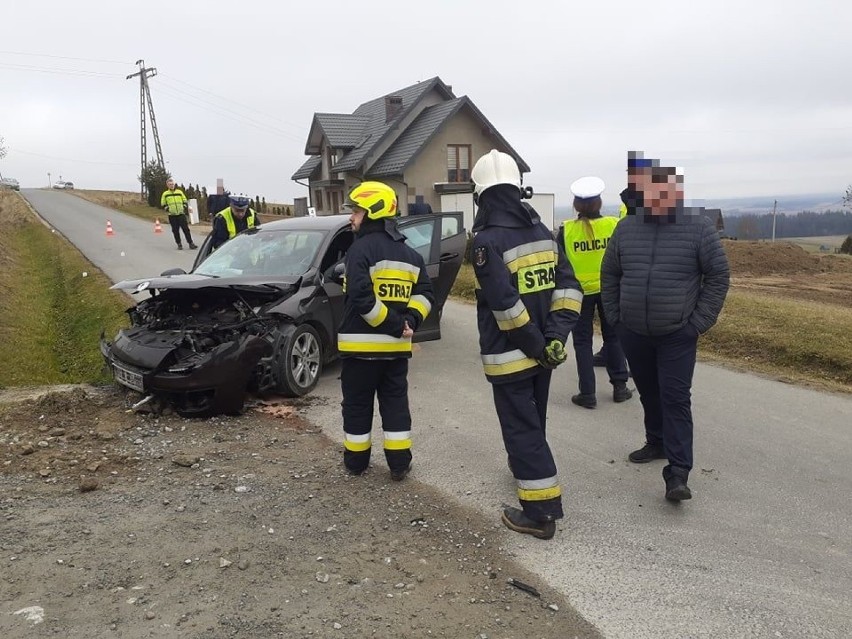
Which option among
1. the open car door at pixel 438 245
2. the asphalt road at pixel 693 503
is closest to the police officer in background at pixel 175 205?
the open car door at pixel 438 245

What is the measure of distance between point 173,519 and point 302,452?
1.16 metres

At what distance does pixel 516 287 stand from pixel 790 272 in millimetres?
16979

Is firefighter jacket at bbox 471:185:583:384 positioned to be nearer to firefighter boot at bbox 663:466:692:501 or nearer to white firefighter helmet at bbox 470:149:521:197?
white firefighter helmet at bbox 470:149:521:197

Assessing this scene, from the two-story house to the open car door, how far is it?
72.9 ft

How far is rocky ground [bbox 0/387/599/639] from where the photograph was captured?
2725 millimetres

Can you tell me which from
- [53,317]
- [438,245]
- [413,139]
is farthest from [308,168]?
[438,245]

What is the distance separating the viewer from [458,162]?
32.8 m

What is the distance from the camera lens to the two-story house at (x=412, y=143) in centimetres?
3106

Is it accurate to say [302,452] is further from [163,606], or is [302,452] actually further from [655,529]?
[655,529]

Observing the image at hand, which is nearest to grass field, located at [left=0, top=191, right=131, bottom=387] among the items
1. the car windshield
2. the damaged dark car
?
the damaged dark car

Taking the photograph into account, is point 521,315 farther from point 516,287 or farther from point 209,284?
point 209,284

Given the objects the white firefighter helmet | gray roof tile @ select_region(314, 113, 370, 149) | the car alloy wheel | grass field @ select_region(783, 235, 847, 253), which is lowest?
grass field @ select_region(783, 235, 847, 253)

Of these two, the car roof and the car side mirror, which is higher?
the car roof

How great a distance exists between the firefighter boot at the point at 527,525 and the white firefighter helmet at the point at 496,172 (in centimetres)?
174
